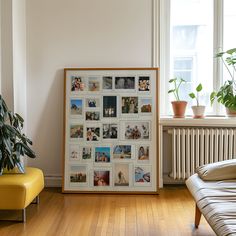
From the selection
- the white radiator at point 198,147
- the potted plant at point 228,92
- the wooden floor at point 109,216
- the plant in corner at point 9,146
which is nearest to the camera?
the wooden floor at point 109,216

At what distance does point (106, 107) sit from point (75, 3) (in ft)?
4.07

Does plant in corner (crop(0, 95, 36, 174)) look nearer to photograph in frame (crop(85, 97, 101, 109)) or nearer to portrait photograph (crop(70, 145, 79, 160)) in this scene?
portrait photograph (crop(70, 145, 79, 160))

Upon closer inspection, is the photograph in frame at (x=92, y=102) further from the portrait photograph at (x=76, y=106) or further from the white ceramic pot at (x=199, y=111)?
the white ceramic pot at (x=199, y=111)

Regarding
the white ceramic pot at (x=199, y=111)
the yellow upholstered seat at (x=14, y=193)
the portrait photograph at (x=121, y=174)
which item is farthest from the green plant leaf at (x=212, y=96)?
the yellow upholstered seat at (x=14, y=193)

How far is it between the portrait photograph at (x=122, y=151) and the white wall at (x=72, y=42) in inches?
26.6

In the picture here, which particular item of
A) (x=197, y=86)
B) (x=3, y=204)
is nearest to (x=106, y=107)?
(x=197, y=86)

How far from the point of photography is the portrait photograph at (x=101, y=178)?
356 cm

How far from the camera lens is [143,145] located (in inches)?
141

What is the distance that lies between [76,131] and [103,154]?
397mm

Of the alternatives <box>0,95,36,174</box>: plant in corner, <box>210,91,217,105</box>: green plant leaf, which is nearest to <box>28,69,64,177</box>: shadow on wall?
<box>0,95,36,174</box>: plant in corner

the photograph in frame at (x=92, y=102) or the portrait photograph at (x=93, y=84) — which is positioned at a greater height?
the portrait photograph at (x=93, y=84)

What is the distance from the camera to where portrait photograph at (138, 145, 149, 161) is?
3572mm

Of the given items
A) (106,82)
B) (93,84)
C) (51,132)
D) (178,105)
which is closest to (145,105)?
(178,105)

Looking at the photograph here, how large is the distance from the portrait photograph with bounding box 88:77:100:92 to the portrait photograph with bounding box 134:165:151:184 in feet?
3.23
